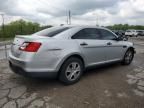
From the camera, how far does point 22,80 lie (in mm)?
4582

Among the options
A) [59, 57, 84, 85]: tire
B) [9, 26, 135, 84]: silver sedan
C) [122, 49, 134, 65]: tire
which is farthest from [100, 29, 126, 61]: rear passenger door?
[59, 57, 84, 85]: tire

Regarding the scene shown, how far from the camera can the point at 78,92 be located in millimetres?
3805

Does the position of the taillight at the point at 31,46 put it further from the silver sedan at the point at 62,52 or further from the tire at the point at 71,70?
the tire at the point at 71,70

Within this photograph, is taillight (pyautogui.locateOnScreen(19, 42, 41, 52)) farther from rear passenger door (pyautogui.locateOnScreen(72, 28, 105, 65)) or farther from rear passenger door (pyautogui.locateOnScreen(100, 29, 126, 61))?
rear passenger door (pyautogui.locateOnScreen(100, 29, 126, 61))

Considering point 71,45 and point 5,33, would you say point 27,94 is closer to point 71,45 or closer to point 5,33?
point 71,45

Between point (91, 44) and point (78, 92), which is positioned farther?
point (91, 44)

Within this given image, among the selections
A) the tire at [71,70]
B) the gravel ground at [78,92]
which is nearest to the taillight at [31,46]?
the tire at [71,70]

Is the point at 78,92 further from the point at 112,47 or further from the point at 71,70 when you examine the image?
the point at 112,47

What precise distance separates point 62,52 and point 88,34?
120 cm

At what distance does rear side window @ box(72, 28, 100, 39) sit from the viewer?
4.46 m

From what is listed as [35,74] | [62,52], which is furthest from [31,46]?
[62,52]

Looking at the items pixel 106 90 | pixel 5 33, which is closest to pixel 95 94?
pixel 106 90

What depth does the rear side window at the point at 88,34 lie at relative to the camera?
4465mm

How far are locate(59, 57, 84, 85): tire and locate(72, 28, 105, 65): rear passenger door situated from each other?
1.04ft
